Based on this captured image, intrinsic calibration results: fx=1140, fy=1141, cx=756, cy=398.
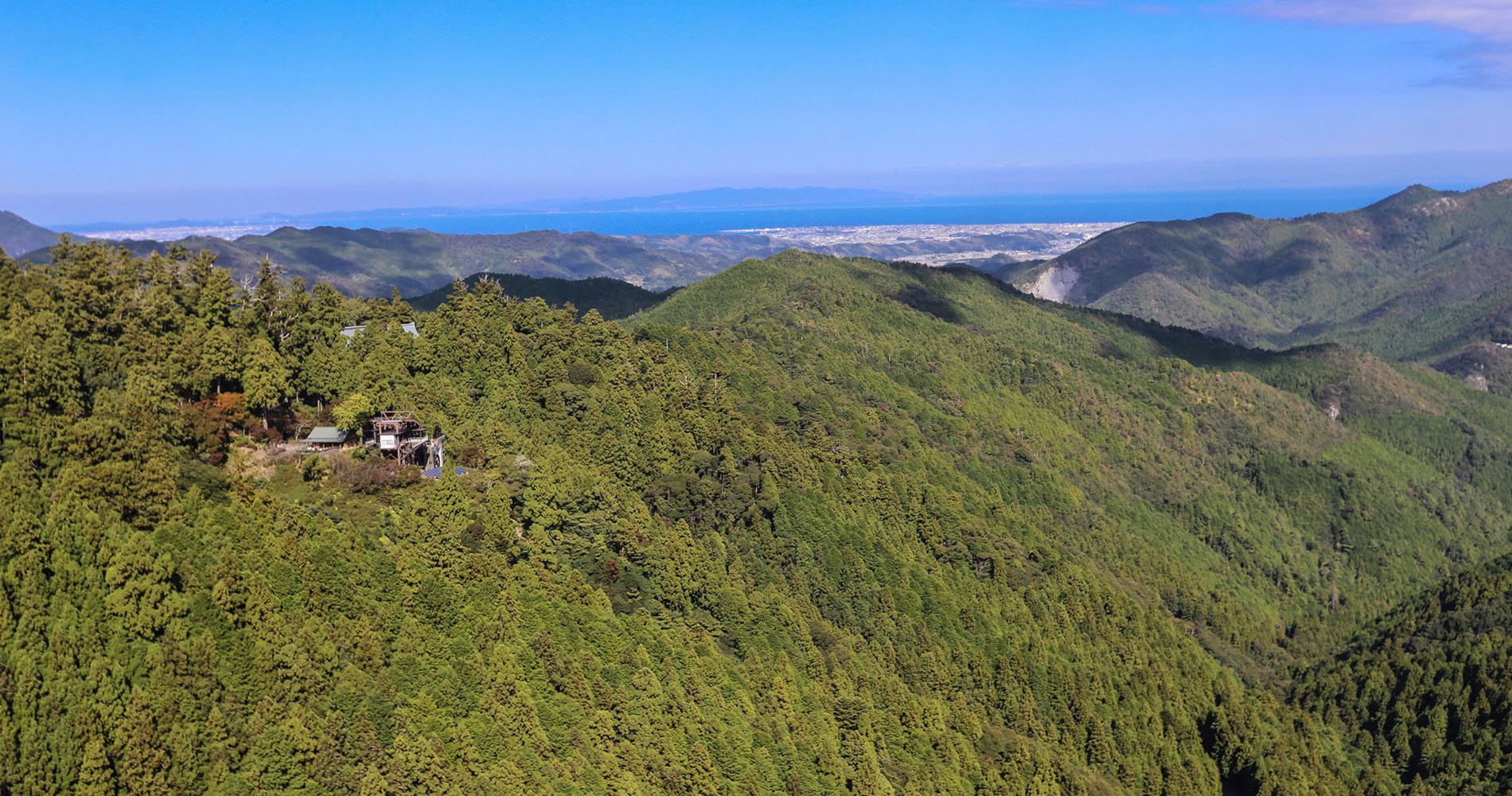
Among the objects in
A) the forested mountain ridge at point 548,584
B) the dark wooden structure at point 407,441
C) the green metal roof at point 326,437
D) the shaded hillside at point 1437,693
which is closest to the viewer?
the forested mountain ridge at point 548,584

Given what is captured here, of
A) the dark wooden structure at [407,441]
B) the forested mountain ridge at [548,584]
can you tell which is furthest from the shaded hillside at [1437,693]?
the dark wooden structure at [407,441]

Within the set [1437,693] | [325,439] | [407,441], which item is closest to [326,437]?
[325,439]

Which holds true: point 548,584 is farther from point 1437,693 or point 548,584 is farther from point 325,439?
point 1437,693

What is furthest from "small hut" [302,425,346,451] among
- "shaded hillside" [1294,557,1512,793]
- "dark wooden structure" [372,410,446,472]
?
"shaded hillside" [1294,557,1512,793]

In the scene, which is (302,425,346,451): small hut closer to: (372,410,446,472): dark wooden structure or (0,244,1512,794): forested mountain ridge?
(0,244,1512,794): forested mountain ridge

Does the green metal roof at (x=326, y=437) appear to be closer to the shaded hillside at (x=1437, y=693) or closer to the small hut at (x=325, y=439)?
the small hut at (x=325, y=439)

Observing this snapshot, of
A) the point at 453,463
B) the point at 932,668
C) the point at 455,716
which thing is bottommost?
the point at 932,668

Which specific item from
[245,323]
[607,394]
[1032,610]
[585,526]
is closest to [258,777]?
[585,526]

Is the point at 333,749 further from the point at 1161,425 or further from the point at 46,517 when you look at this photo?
the point at 1161,425

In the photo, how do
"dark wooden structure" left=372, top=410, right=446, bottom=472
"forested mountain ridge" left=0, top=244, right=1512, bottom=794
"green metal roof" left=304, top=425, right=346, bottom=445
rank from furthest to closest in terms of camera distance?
"dark wooden structure" left=372, top=410, right=446, bottom=472, "green metal roof" left=304, top=425, right=346, bottom=445, "forested mountain ridge" left=0, top=244, right=1512, bottom=794
